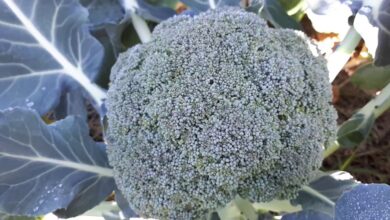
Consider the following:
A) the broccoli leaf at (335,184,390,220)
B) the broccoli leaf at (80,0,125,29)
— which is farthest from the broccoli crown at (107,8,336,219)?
the broccoli leaf at (80,0,125,29)

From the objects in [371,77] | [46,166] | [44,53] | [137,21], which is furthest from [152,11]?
[371,77]

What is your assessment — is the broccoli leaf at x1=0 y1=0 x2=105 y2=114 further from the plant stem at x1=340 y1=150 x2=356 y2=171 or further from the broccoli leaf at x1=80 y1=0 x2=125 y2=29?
the plant stem at x1=340 y1=150 x2=356 y2=171

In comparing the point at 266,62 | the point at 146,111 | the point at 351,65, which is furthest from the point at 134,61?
the point at 351,65

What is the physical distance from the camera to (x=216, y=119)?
2.48 feet

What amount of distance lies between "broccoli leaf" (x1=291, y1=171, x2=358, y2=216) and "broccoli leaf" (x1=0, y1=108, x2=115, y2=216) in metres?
0.32

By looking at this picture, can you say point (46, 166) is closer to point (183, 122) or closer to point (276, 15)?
point (183, 122)

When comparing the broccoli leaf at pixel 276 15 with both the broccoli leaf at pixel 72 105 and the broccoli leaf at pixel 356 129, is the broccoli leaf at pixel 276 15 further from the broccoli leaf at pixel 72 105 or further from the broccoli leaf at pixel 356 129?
the broccoli leaf at pixel 72 105

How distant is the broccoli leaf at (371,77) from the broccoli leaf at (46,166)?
54 cm

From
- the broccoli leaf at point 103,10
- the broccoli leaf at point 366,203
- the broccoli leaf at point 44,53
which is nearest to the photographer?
the broccoli leaf at point 366,203

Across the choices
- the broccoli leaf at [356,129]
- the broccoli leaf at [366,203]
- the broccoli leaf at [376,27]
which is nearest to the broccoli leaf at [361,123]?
the broccoli leaf at [356,129]

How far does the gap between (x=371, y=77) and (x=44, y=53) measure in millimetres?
622

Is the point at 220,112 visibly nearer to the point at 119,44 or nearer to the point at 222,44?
the point at 222,44

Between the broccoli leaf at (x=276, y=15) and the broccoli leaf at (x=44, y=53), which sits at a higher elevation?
the broccoli leaf at (x=44, y=53)

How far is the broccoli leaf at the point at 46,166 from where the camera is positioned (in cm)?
85
